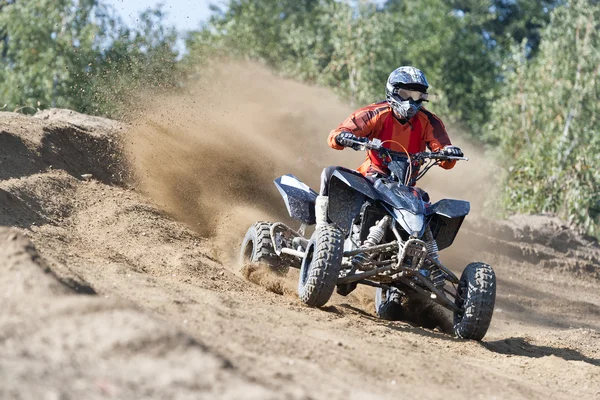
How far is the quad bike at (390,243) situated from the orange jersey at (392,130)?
0.18 m

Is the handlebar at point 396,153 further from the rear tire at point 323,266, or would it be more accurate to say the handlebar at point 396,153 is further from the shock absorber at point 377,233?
the rear tire at point 323,266

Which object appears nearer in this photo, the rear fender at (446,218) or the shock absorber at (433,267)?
the shock absorber at (433,267)

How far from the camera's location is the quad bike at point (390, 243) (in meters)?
7.52

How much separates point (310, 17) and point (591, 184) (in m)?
22.6

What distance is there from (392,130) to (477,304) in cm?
207

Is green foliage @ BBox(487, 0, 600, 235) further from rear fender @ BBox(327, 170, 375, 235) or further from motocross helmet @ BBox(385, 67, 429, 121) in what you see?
rear fender @ BBox(327, 170, 375, 235)

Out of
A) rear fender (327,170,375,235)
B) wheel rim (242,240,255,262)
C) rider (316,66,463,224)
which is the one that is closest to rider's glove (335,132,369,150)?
rider (316,66,463,224)

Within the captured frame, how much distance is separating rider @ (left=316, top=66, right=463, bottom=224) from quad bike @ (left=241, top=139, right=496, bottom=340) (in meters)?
0.12

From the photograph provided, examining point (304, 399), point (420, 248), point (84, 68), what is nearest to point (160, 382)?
point (304, 399)

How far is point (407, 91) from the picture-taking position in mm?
8516

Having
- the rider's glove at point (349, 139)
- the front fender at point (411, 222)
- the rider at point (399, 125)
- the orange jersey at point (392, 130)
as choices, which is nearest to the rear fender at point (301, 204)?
the rider at point (399, 125)

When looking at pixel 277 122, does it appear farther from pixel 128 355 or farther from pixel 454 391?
pixel 128 355

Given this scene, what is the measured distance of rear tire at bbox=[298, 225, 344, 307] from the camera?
7.37 metres

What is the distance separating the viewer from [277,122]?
16.3 m
